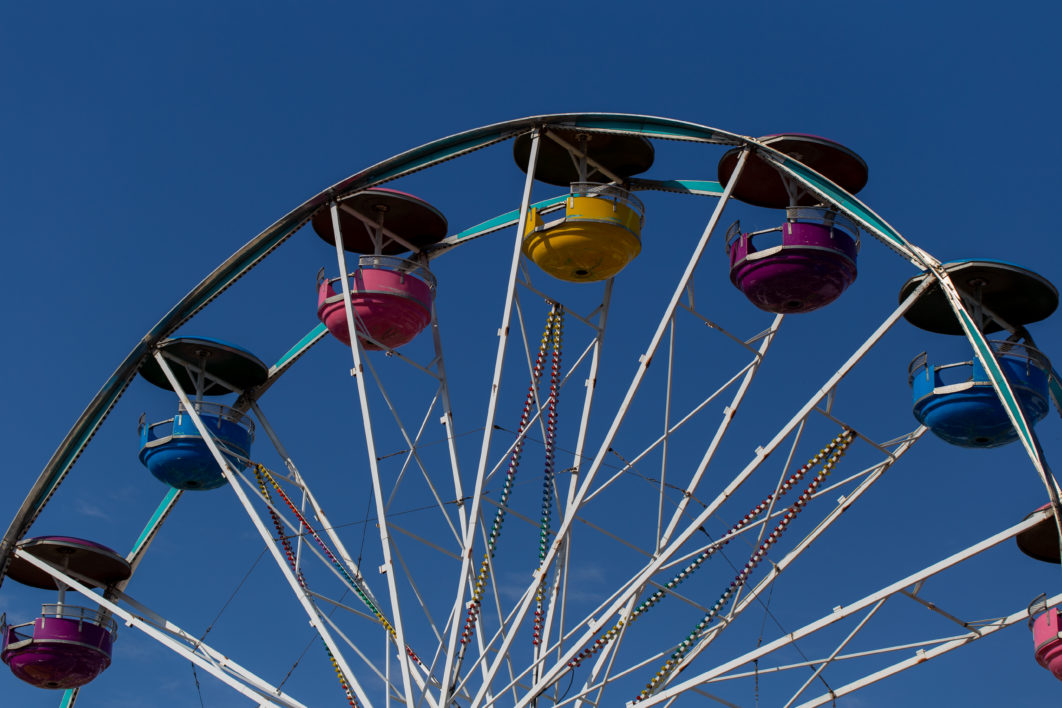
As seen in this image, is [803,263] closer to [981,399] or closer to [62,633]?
[981,399]

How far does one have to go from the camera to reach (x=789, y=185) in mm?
25891

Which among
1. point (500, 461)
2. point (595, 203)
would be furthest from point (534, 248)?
point (500, 461)

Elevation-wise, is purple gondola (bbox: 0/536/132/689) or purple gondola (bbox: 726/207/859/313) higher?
purple gondola (bbox: 726/207/859/313)

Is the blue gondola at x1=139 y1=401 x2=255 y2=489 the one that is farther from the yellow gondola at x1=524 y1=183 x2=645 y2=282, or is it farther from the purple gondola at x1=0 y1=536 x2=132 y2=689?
the yellow gondola at x1=524 y1=183 x2=645 y2=282


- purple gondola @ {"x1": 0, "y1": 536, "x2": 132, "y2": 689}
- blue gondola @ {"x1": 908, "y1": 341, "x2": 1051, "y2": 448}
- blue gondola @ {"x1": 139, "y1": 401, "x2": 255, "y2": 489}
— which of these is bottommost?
purple gondola @ {"x1": 0, "y1": 536, "x2": 132, "y2": 689}

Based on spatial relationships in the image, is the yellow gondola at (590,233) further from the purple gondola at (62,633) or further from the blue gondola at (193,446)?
the purple gondola at (62,633)

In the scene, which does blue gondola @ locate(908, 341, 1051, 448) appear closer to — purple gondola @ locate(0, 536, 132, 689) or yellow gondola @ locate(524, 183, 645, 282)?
yellow gondola @ locate(524, 183, 645, 282)

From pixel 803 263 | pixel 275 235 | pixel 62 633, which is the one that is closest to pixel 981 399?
pixel 803 263

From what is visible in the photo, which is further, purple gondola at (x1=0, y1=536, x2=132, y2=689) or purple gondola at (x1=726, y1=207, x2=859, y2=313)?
purple gondola at (x1=0, y1=536, x2=132, y2=689)

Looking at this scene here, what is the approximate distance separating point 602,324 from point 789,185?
391 centimetres

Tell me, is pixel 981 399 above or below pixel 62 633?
above

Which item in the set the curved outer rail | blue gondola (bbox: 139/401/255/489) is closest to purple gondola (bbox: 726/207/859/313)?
the curved outer rail

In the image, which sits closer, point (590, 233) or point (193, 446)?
point (590, 233)

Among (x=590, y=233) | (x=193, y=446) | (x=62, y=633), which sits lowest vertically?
(x=62, y=633)
